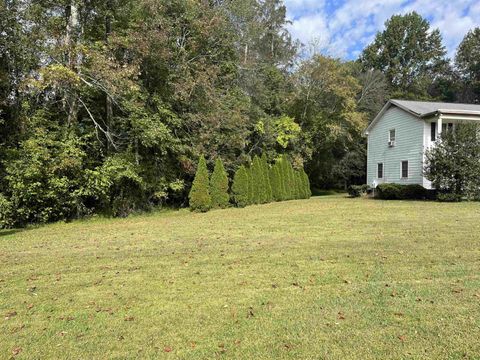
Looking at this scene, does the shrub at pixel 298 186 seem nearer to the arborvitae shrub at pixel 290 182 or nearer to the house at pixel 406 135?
the arborvitae shrub at pixel 290 182

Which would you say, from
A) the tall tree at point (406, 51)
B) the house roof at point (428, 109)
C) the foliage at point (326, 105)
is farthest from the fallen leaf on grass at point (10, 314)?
the tall tree at point (406, 51)

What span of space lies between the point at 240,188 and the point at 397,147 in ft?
33.4

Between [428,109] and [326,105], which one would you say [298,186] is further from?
[326,105]

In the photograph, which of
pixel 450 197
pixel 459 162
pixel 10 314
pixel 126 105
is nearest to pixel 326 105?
pixel 459 162

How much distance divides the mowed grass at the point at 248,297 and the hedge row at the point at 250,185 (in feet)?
25.8

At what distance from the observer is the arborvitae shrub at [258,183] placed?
19.9 metres

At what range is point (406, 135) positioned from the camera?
21406mm

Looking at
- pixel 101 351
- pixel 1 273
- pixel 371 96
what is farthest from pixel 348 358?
pixel 371 96

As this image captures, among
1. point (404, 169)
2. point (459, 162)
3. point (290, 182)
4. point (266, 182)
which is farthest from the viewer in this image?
point (290, 182)

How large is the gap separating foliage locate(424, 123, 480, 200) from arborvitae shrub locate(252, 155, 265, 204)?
8235mm

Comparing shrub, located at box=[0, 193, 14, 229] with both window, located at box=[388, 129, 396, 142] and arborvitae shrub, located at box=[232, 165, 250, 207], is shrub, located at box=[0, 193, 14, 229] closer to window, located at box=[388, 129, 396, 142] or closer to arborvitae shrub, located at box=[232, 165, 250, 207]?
arborvitae shrub, located at box=[232, 165, 250, 207]

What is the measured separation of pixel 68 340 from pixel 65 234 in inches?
304

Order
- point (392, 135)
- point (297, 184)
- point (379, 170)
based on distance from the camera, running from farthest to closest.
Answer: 1. point (297, 184)
2. point (379, 170)
3. point (392, 135)

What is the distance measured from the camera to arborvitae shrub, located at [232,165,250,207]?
1827 cm
